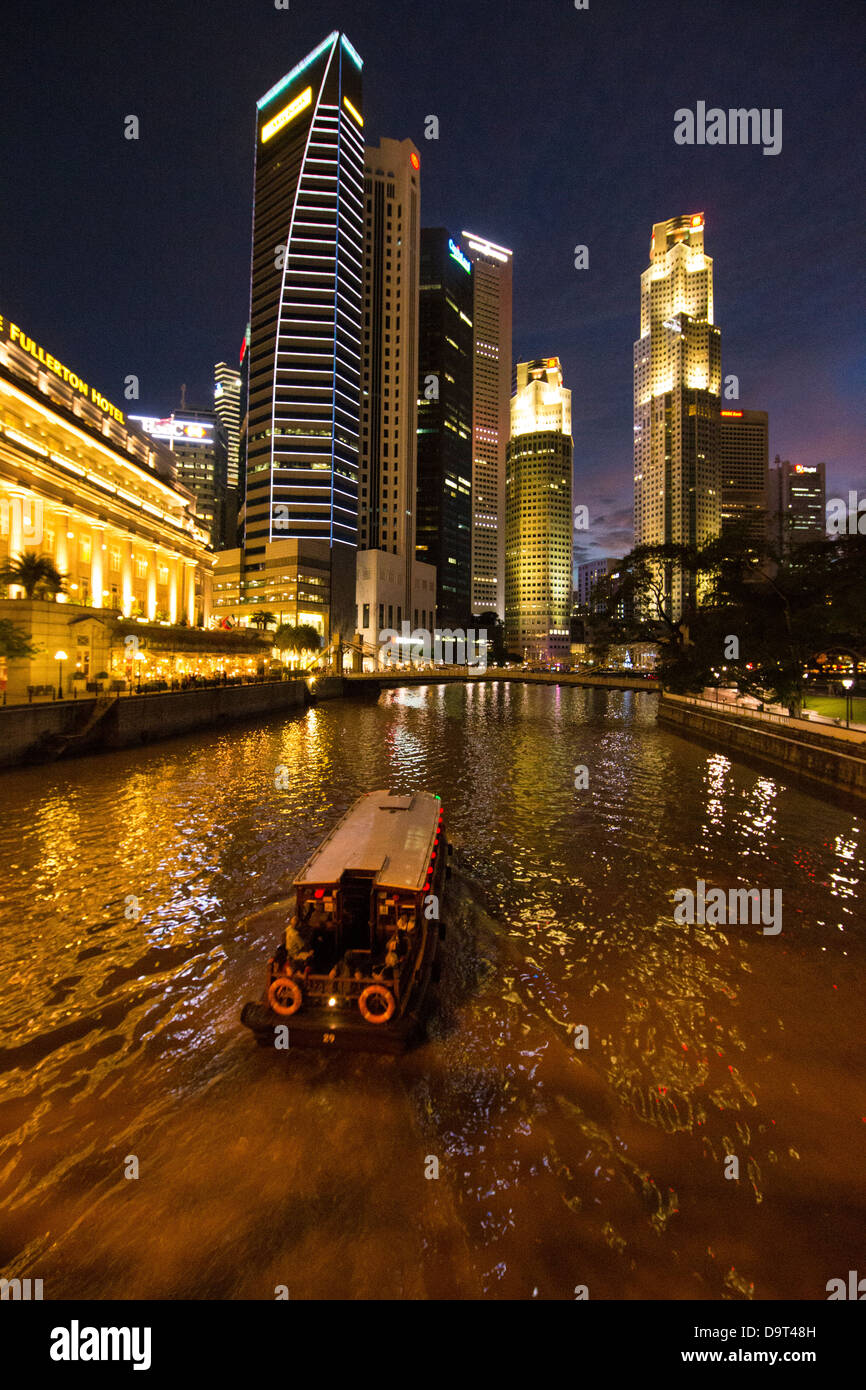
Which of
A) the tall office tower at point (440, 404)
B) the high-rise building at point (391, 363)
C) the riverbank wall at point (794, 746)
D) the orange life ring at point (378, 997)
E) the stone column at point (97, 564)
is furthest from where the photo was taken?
the tall office tower at point (440, 404)

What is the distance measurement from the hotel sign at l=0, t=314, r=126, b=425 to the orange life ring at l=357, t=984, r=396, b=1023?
6593 cm

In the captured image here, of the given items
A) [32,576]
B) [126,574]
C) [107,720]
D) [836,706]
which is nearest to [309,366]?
[126,574]

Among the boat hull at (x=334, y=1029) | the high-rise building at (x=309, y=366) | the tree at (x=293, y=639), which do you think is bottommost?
the boat hull at (x=334, y=1029)

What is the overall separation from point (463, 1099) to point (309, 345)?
14960 centimetres

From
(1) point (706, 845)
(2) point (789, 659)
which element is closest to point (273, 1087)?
(1) point (706, 845)

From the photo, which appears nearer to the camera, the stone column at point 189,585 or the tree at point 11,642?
the tree at point 11,642

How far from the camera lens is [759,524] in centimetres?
4469

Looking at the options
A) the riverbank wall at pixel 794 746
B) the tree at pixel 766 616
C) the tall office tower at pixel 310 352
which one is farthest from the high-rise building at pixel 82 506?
the tree at pixel 766 616

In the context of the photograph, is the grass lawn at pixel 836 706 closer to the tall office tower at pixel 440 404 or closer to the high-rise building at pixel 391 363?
the high-rise building at pixel 391 363

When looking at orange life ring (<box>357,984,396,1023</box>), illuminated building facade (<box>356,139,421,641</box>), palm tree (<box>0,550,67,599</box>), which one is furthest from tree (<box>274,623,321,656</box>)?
orange life ring (<box>357,984,396,1023</box>)

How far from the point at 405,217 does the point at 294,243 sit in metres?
46.9

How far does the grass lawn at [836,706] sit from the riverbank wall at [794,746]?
2164 millimetres

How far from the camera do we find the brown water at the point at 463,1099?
5230 mm
